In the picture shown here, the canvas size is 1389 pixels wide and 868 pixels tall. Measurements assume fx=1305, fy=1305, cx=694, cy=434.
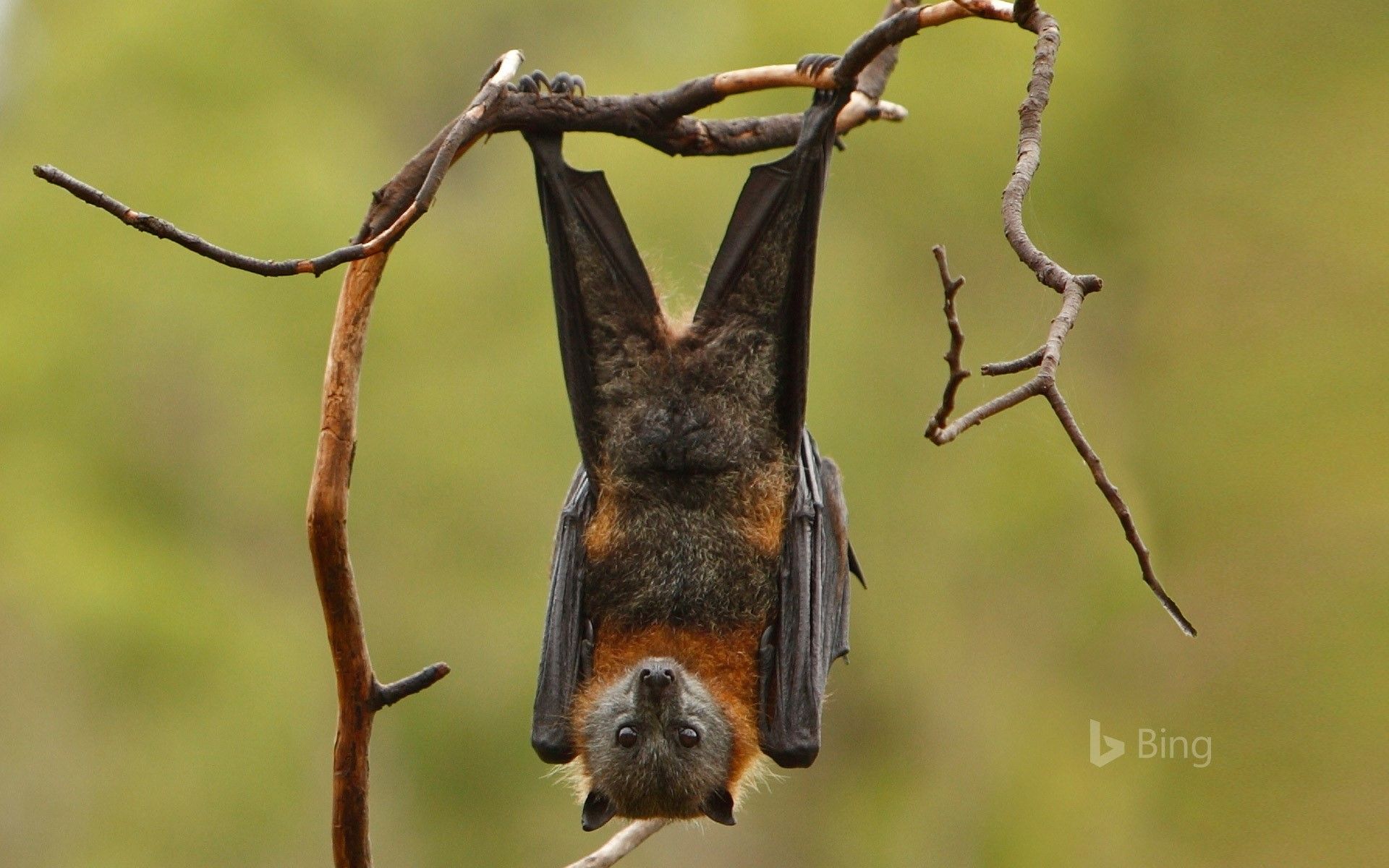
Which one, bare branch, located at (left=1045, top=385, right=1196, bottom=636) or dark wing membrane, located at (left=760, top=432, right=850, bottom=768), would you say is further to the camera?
dark wing membrane, located at (left=760, top=432, right=850, bottom=768)

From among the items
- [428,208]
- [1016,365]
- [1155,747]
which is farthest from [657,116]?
[1155,747]

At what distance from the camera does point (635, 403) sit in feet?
13.3

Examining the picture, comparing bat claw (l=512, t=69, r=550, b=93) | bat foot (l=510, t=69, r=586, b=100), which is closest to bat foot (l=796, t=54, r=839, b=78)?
bat foot (l=510, t=69, r=586, b=100)

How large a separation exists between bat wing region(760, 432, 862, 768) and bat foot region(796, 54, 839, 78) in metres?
1.17

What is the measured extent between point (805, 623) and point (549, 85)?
5.73ft

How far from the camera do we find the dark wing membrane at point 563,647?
3893 millimetres

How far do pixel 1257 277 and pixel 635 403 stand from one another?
8015mm

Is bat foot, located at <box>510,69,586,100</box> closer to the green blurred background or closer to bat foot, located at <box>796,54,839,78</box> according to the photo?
bat foot, located at <box>796,54,839,78</box>

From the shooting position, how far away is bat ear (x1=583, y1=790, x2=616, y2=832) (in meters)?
3.97

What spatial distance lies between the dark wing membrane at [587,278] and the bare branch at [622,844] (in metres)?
1.12

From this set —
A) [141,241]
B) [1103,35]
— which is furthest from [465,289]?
[1103,35]

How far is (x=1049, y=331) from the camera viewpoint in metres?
2.24

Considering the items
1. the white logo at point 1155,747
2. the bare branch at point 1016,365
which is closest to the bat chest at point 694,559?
the bare branch at point 1016,365

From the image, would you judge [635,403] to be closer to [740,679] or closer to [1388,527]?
[740,679]
